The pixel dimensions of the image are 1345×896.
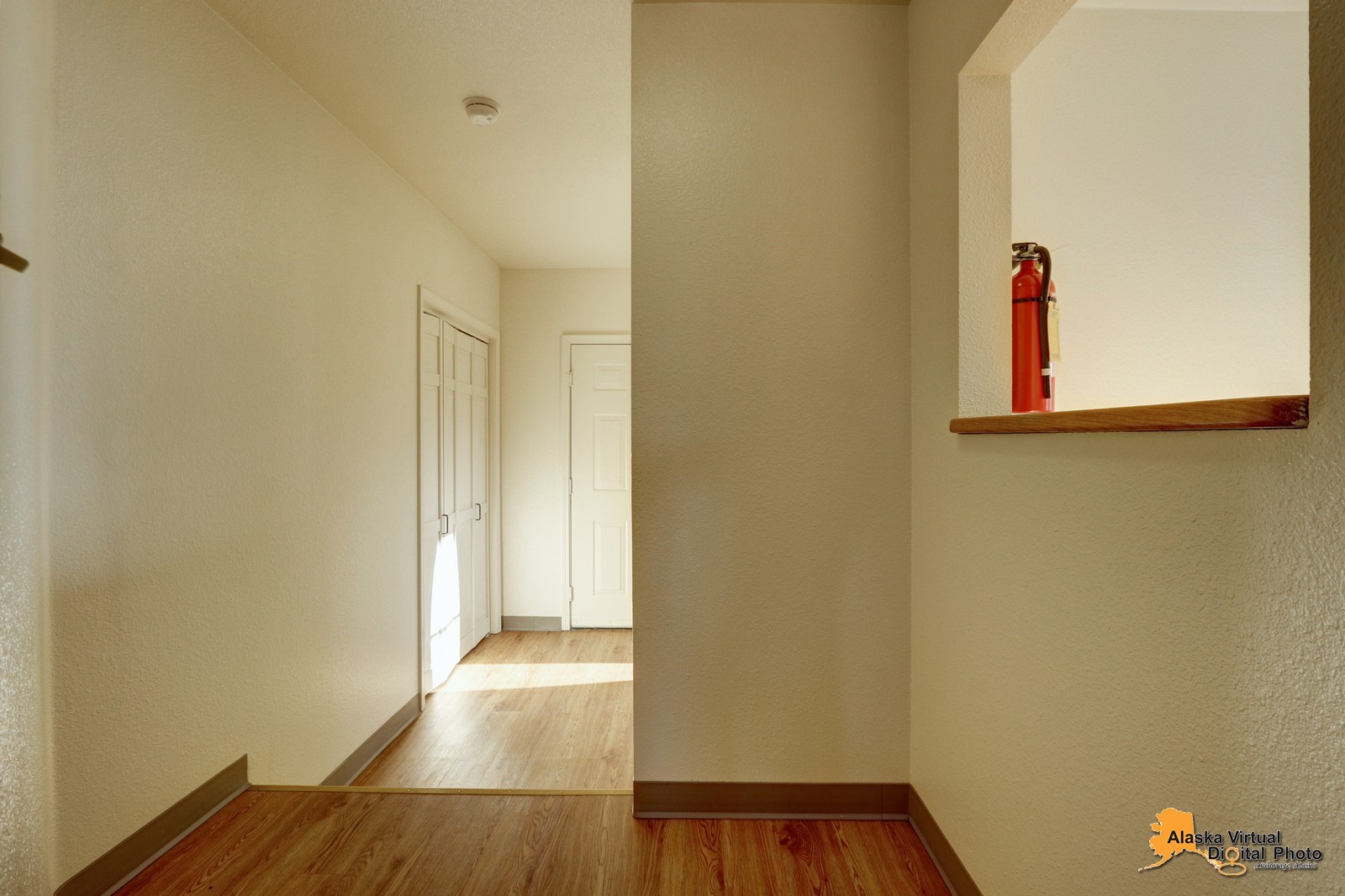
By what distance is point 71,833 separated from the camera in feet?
4.43

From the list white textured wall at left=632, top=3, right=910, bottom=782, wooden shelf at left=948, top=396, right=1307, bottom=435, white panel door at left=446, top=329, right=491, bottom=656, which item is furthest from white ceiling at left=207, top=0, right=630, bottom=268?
wooden shelf at left=948, top=396, right=1307, bottom=435

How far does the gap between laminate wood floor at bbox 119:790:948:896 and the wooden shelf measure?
3.80 ft

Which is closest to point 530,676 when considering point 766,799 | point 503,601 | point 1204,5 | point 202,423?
point 503,601

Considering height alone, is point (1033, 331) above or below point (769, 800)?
above

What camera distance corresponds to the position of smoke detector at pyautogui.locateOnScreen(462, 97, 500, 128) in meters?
2.30

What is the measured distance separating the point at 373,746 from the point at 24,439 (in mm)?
1961

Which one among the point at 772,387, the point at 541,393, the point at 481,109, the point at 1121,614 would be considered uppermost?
the point at 481,109

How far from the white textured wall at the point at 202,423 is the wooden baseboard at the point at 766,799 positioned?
131 cm

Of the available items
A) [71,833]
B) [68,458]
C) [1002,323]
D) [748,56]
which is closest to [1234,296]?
[1002,323]

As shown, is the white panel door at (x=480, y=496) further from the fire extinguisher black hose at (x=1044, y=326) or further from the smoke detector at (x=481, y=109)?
→ the fire extinguisher black hose at (x=1044, y=326)

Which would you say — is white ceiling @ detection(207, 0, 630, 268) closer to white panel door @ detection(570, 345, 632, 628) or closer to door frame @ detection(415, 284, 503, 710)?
door frame @ detection(415, 284, 503, 710)

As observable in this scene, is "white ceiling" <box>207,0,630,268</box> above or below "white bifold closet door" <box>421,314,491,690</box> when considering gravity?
above

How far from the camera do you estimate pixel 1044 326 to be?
52.0 inches

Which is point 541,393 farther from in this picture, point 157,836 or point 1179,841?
point 1179,841
